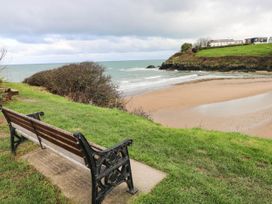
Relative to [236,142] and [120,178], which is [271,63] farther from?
[120,178]

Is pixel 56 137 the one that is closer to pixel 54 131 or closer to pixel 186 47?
pixel 54 131

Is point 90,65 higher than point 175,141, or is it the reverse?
point 90,65

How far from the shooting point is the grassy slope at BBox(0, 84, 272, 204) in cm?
347

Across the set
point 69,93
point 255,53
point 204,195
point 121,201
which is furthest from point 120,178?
point 255,53

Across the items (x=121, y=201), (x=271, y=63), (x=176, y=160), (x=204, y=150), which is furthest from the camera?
(x=271, y=63)

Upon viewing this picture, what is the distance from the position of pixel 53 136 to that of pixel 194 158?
277 cm

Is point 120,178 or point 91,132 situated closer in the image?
point 120,178

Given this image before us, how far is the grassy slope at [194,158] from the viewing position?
11.4 ft

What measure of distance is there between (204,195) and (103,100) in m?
10.2

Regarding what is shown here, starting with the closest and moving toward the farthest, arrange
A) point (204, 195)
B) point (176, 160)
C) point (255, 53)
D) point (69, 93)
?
1. point (204, 195)
2. point (176, 160)
3. point (69, 93)
4. point (255, 53)

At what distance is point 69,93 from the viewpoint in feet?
47.2

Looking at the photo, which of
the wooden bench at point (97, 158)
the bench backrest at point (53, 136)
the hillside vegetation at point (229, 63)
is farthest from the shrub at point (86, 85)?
the hillside vegetation at point (229, 63)

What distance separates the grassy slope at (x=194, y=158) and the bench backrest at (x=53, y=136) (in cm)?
108

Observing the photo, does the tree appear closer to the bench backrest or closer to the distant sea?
the distant sea
